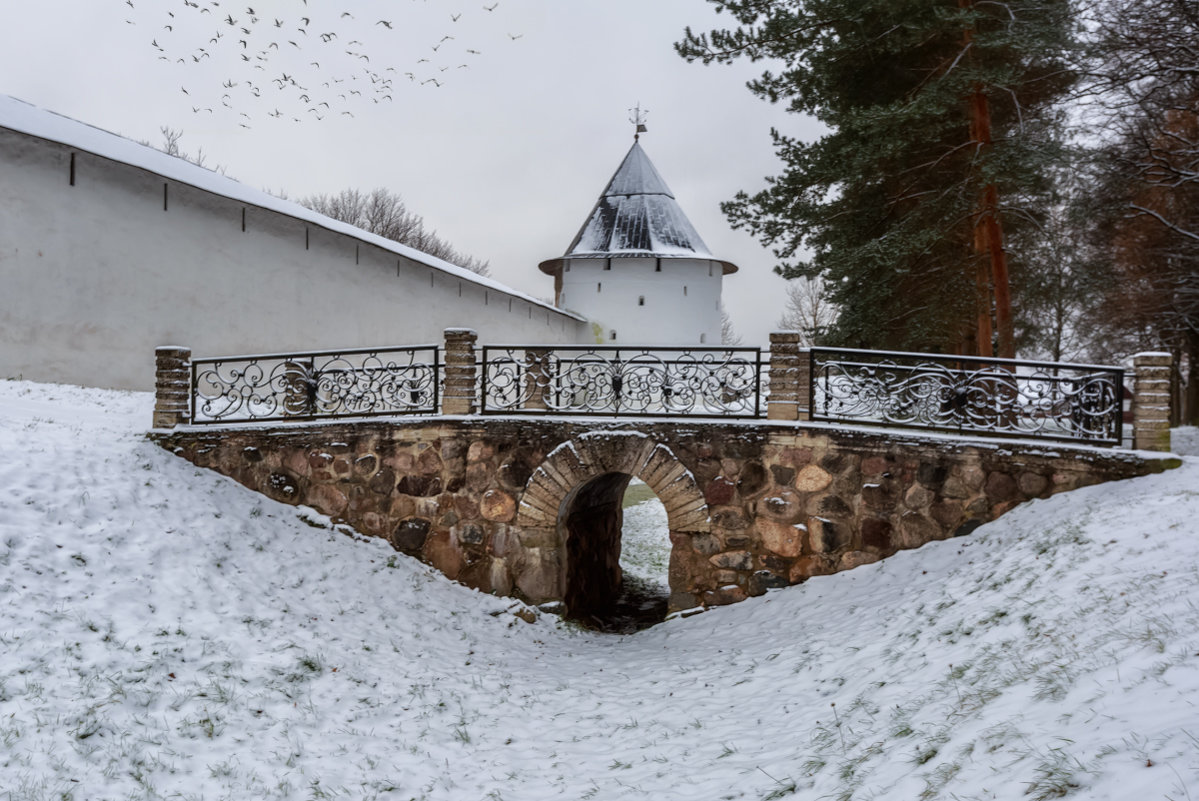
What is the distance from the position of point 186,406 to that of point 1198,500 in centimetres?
953

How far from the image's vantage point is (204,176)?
47.6ft

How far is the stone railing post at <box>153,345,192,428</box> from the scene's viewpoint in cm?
900

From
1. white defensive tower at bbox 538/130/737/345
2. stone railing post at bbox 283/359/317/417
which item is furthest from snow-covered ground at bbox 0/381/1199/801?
white defensive tower at bbox 538/130/737/345

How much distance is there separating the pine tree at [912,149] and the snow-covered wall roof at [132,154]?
7901 millimetres

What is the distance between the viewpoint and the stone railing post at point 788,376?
8.21 m

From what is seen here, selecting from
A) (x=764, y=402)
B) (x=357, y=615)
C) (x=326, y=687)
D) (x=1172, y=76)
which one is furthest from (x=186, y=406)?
(x=1172, y=76)

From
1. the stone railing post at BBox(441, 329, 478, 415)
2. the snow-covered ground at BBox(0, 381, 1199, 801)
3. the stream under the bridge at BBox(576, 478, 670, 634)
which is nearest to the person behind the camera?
the snow-covered ground at BBox(0, 381, 1199, 801)

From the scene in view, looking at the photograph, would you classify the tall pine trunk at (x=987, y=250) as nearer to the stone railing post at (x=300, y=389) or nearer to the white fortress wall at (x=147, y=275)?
the stone railing post at (x=300, y=389)

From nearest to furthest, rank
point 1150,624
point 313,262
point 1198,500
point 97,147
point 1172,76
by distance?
1. point 1150,624
2. point 1198,500
3. point 1172,76
4. point 97,147
5. point 313,262

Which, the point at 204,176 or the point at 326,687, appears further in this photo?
the point at 204,176

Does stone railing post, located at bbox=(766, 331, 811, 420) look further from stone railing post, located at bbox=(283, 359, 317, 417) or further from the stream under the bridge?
stone railing post, located at bbox=(283, 359, 317, 417)

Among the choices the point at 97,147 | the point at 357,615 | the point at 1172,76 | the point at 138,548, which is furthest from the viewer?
the point at 97,147

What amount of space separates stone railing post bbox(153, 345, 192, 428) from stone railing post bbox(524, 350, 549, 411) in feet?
12.3

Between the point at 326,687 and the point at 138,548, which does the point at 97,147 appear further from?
the point at 326,687
